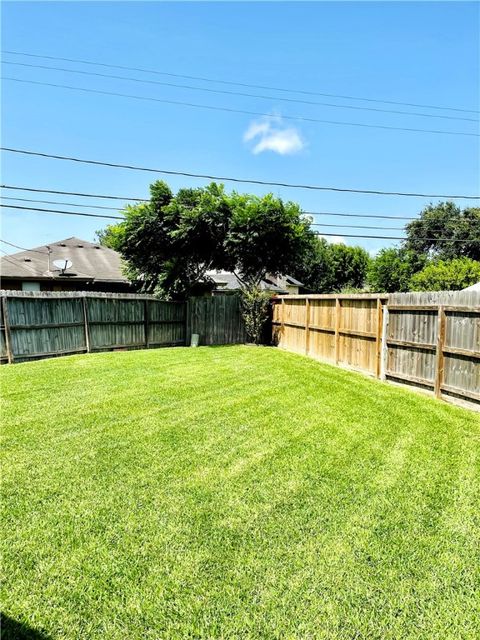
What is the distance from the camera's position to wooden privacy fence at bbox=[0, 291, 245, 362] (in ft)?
29.3

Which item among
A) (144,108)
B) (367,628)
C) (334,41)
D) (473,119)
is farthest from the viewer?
(473,119)

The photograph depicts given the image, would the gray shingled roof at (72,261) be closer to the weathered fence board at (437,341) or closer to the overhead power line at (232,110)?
the overhead power line at (232,110)

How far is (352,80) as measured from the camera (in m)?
12.4

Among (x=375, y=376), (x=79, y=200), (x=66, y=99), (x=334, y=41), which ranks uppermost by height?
(x=334, y=41)

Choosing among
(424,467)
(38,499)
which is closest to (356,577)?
(424,467)

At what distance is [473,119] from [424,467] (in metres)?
15.4

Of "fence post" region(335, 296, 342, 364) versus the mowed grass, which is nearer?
the mowed grass

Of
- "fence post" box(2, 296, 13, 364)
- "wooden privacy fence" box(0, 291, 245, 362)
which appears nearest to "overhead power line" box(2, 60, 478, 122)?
"wooden privacy fence" box(0, 291, 245, 362)

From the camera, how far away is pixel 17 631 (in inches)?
65.7

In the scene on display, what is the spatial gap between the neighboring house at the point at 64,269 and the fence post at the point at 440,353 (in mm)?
→ 12651

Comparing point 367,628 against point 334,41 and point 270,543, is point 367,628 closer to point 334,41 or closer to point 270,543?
point 270,543

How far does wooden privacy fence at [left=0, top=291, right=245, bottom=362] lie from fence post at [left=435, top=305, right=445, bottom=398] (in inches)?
297

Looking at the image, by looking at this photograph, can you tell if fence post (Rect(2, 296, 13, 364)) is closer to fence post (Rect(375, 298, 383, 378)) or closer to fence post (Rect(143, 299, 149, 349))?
fence post (Rect(143, 299, 149, 349))

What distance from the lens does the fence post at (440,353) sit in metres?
5.52
